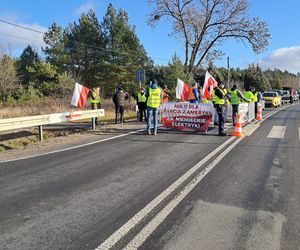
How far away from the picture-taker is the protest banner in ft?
45.1

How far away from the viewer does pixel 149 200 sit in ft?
17.9

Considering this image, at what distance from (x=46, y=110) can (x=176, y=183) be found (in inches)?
798

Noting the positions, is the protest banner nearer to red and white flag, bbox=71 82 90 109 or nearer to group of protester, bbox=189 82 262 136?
group of protester, bbox=189 82 262 136

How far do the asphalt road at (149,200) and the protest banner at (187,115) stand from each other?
4303 millimetres

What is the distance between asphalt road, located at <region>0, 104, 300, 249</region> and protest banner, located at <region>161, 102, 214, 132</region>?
4.30 meters

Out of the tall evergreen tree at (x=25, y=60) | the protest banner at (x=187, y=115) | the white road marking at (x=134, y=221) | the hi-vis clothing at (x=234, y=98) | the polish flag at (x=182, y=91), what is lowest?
the white road marking at (x=134, y=221)

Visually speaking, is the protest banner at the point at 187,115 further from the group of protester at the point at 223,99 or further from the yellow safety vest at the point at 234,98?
the yellow safety vest at the point at 234,98

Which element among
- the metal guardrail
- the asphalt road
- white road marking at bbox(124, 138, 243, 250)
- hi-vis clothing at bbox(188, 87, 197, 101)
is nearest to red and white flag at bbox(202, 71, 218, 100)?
hi-vis clothing at bbox(188, 87, 197, 101)

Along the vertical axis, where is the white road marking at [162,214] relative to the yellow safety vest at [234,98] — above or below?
below

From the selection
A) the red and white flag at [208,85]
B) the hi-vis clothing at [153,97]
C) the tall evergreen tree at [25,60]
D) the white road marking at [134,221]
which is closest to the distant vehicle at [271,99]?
the red and white flag at [208,85]

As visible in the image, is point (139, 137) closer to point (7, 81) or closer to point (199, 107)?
point (199, 107)

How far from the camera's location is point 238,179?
21.9ft

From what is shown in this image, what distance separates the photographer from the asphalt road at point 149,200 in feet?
13.4

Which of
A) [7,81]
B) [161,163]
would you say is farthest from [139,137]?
[7,81]
